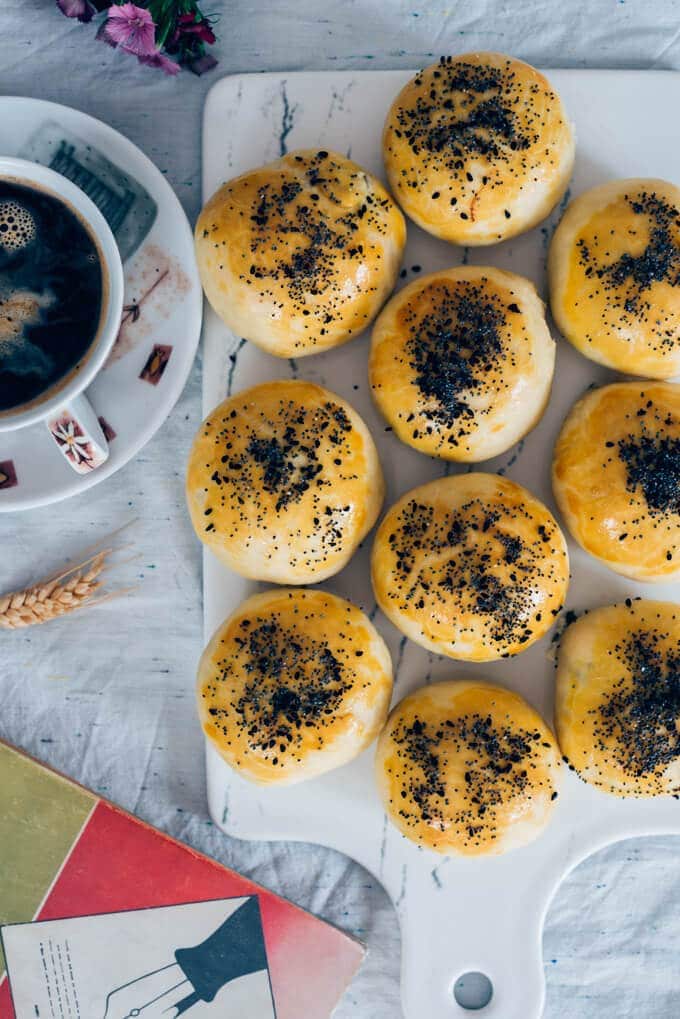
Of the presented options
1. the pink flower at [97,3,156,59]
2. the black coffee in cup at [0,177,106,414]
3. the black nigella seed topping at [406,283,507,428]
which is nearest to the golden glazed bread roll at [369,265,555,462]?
the black nigella seed topping at [406,283,507,428]

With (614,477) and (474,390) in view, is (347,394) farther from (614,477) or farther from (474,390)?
(614,477)

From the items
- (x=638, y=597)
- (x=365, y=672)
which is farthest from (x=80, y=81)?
(x=638, y=597)

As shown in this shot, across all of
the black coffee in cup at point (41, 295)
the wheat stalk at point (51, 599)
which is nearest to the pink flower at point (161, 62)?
the black coffee in cup at point (41, 295)

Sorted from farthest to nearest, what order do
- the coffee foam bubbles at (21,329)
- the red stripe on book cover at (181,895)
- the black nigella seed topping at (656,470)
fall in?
the red stripe on book cover at (181,895), the coffee foam bubbles at (21,329), the black nigella seed topping at (656,470)

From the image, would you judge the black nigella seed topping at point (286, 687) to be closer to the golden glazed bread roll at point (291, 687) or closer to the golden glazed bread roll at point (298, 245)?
the golden glazed bread roll at point (291, 687)

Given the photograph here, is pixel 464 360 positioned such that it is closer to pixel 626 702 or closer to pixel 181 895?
pixel 626 702

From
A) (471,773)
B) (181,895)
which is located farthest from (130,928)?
(471,773)
